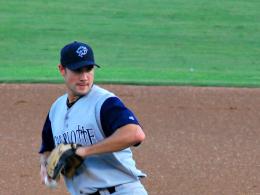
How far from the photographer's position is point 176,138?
8883 mm

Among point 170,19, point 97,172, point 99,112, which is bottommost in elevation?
point 170,19

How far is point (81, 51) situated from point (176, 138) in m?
4.69

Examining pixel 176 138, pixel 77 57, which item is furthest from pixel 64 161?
pixel 176 138

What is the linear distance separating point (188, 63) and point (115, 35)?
135 inches

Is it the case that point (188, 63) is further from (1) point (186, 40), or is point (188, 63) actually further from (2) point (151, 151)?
(2) point (151, 151)

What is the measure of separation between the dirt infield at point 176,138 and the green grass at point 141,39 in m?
0.82

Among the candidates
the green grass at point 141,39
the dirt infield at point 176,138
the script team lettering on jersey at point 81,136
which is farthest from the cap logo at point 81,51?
the green grass at point 141,39

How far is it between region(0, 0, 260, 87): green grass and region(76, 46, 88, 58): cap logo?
6863 millimetres

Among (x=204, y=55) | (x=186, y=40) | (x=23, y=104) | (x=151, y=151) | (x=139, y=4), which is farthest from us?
(x=139, y=4)

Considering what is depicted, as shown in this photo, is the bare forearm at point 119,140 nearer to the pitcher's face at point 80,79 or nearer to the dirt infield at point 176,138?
the pitcher's face at point 80,79

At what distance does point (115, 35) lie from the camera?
56.4 ft

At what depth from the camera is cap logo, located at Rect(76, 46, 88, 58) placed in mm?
4297

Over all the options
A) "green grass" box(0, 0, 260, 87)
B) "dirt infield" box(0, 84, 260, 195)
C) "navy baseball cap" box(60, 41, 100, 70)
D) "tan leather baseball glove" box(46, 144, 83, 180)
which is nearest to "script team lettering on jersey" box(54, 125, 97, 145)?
"tan leather baseball glove" box(46, 144, 83, 180)

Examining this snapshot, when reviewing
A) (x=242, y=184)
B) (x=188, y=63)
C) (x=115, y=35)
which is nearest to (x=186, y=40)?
(x=115, y=35)
